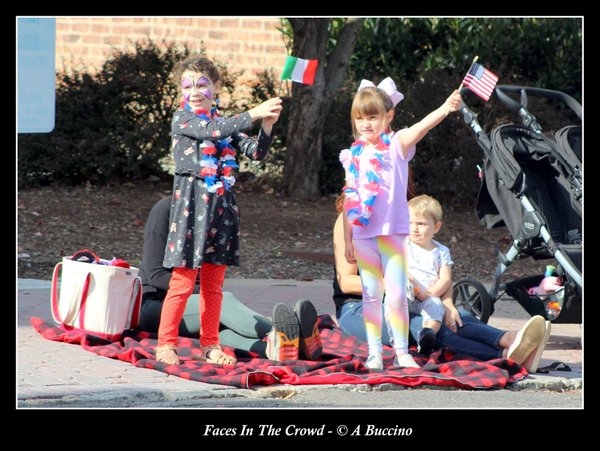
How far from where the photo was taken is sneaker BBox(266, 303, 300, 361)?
591 cm

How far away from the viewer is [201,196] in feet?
19.0

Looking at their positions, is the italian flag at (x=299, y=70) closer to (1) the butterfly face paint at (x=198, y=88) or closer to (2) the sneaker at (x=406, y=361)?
(1) the butterfly face paint at (x=198, y=88)

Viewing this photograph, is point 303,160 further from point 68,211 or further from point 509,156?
point 509,156

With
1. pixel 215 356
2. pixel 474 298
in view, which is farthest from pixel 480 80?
pixel 215 356

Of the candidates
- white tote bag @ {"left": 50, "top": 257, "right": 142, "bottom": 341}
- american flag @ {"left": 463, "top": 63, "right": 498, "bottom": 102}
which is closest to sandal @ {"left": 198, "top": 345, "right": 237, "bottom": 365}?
white tote bag @ {"left": 50, "top": 257, "right": 142, "bottom": 341}

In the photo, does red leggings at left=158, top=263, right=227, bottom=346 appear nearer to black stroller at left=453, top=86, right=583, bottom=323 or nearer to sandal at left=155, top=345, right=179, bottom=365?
sandal at left=155, top=345, right=179, bottom=365

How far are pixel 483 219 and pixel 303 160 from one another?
6331mm

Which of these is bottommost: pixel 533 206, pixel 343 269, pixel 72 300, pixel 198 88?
pixel 72 300

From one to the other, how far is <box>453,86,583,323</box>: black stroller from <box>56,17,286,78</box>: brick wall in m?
8.41

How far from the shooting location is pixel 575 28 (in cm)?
1495

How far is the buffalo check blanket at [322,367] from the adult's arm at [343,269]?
311mm

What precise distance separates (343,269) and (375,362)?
33.3 inches

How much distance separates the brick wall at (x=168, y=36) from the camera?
15789 millimetres

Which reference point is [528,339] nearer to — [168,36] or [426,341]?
[426,341]
